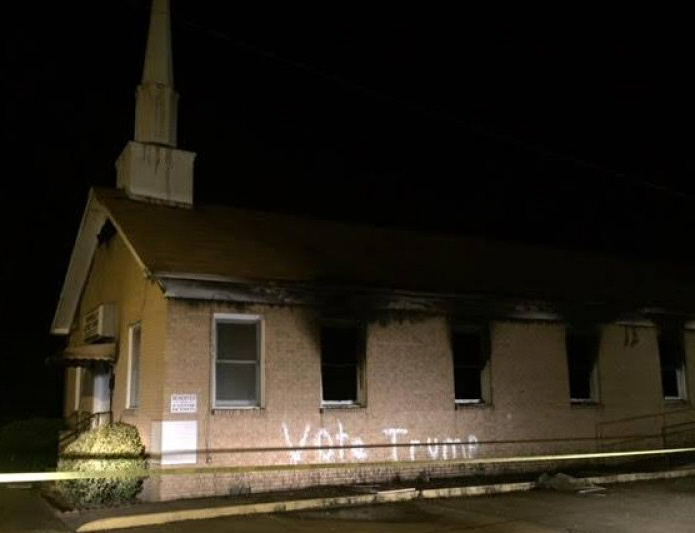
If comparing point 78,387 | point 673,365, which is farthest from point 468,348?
point 78,387

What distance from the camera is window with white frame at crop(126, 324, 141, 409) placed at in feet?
47.6

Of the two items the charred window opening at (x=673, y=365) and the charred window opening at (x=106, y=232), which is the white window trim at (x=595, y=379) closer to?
the charred window opening at (x=673, y=365)

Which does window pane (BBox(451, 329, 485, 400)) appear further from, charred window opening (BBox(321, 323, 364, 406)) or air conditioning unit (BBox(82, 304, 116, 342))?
air conditioning unit (BBox(82, 304, 116, 342))

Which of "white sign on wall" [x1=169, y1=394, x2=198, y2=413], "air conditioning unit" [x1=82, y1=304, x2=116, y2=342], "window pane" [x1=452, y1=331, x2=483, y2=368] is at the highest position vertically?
"air conditioning unit" [x1=82, y1=304, x2=116, y2=342]

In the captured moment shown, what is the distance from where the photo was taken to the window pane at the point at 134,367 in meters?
14.5

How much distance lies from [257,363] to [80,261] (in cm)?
855

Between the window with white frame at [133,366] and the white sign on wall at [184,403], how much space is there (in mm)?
1944

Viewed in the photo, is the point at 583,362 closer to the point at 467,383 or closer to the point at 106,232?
the point at 467,383

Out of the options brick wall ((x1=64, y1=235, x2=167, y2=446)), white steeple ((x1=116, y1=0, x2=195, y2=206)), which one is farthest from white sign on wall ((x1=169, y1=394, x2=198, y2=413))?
white steeple ((x1=116, y1=0, x2=195, y2=206))

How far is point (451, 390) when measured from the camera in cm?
1565

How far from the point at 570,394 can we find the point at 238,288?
8837 mm

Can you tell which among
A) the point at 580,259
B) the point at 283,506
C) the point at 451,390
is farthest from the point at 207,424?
the point at 580,259

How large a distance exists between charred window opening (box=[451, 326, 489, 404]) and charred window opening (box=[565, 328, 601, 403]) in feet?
8.90

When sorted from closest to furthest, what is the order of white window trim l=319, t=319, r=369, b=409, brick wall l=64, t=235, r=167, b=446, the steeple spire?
brick wall l=64, t=235, r=167, b=446 → white window trim l=319, t=319, r=369, b=409 → the steeple spire
